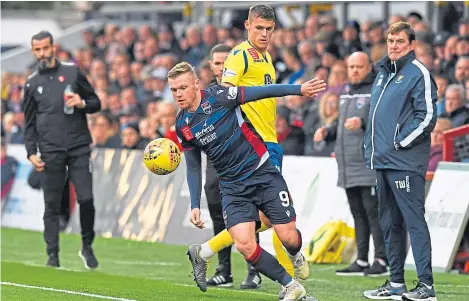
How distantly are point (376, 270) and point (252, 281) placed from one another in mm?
2048

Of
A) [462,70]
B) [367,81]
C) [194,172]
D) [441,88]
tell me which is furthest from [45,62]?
[462,70]

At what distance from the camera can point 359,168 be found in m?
13.7

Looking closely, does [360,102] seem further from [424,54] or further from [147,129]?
[147,129]

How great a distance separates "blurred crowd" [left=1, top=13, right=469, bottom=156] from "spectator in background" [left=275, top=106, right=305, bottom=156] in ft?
0.05

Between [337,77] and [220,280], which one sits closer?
[220,280]

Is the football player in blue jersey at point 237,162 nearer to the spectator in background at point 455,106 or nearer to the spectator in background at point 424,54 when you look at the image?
the spectator in background at point 455,106

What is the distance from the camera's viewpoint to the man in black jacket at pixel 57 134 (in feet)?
46.0

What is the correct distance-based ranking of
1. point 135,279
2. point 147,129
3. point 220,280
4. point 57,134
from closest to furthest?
point 220,280 → point 135,279 → point 57,134 → point 147,129

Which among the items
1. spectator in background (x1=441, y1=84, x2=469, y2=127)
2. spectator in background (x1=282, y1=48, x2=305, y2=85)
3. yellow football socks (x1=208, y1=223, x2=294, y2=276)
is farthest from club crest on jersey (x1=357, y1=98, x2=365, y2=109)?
spectator in background (x1=282, y1=48, x2=305, y2=85)

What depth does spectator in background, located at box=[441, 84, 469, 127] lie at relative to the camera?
1515 cm

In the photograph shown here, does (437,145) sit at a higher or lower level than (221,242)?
higher

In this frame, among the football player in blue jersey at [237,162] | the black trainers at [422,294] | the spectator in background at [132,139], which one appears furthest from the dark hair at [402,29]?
the spectator in background at [132,139]

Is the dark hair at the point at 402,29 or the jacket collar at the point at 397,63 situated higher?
the dark hair at the point at 402,29

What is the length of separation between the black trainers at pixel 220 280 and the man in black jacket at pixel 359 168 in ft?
6.00
